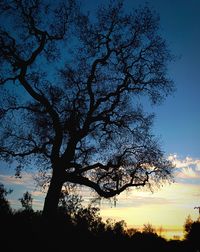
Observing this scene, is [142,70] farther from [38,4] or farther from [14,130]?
[14,130]

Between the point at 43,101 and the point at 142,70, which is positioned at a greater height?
the point at 142,70

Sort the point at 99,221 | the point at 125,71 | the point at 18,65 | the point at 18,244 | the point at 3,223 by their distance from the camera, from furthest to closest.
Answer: the point at 99,221
the point at 125,71
the point at 18,65
the point at 3,223
the point at 18,244

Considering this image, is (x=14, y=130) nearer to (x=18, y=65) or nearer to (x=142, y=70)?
(x=18, y=65)

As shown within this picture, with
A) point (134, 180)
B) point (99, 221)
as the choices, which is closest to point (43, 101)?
point (134, 180)

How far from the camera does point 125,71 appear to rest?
24.4 m

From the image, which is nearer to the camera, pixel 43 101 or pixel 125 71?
pixel 43 101

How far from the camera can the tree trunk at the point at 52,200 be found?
2031cm

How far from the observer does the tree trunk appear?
20312mm

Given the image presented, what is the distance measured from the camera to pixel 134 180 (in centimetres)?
2355

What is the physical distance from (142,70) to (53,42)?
750 centimetres

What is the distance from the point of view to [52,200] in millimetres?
20625

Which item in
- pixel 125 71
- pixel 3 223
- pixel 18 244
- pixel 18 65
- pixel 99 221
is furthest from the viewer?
pixel 99 221

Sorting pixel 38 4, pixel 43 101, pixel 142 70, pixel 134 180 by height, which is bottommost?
pixel 134 180

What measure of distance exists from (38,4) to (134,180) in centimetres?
1541
